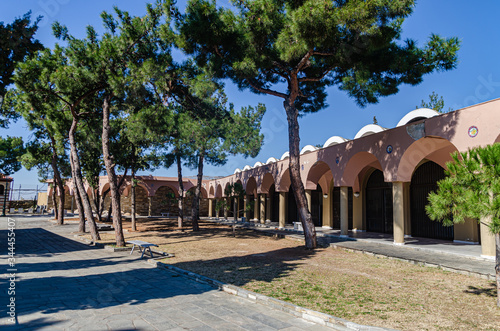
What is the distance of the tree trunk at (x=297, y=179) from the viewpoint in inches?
439

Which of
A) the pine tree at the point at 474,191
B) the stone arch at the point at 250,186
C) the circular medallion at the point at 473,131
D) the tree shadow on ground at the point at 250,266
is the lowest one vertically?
the tree shadow on ground at the point at 250,266

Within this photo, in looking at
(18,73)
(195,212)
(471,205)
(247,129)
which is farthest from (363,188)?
(18,73)

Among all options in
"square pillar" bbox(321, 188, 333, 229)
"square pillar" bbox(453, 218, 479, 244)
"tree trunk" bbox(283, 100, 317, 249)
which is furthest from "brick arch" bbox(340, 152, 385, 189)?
"square pillar" bbox(321, 188, 333, 229)

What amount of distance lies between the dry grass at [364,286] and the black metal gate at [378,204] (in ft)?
22.4

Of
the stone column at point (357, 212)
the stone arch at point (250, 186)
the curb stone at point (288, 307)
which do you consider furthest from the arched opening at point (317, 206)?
the curb stone at point (288, 307)

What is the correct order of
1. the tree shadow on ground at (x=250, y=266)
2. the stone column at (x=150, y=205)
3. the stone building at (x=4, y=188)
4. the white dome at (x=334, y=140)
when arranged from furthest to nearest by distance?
the stone building at (x=4, y=188) < the stone column at (x=150, y=205) < the white dome at (x=334, y=140) < the tree shadow on ground at (x=250, y=266)

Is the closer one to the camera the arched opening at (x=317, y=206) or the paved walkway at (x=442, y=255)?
the paved walkway at (x=442, y=255)

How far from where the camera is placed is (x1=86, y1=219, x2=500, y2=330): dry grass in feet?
14.0

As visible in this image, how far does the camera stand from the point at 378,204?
16.2 metres

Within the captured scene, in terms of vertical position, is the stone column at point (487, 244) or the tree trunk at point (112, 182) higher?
the tree trunk at point (112, 182)

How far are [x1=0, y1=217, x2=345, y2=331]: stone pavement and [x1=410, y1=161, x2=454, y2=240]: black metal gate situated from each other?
36.7 ft

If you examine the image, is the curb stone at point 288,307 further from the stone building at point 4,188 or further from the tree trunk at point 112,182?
the stone building at point 4,188

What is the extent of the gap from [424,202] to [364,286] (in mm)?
9364

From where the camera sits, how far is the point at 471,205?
426cm
